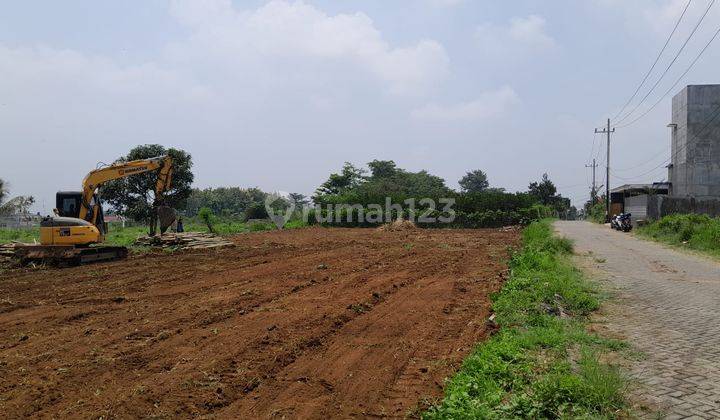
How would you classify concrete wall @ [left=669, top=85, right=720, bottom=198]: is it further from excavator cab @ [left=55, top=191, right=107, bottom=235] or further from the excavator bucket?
excavator cab @ [left=55, top=191, right=107, bottom=235]

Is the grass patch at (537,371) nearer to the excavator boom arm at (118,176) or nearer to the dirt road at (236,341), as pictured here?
the dirt road at (236,341)

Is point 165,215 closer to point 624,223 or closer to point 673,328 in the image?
point 673,328

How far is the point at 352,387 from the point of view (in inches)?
191

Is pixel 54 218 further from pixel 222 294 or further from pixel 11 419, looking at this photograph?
pixel 11 419

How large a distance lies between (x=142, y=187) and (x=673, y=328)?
3612 cm

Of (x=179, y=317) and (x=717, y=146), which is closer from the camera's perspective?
(x=179, y=317)

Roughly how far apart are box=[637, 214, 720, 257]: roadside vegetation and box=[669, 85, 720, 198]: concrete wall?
1933cm

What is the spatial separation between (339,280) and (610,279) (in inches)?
240

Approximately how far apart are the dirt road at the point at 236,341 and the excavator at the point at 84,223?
2.47 m

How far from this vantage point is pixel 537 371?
4988mm

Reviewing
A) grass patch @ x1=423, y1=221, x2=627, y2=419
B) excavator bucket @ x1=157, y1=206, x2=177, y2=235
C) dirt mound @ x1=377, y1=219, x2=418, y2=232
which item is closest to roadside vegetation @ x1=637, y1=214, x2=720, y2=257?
grass patch @ x1=423, y1=221, x2=627, y2=419

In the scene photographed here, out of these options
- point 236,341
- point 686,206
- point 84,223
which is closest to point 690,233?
point 686,206

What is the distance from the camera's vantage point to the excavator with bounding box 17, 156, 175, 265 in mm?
14500

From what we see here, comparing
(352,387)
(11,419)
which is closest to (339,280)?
(352,387)
